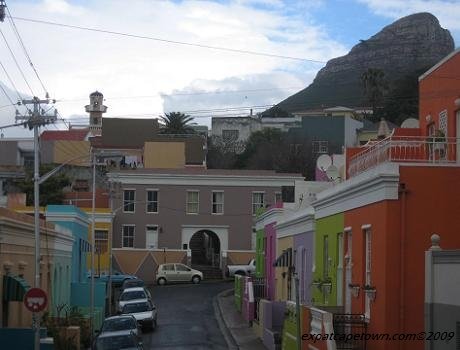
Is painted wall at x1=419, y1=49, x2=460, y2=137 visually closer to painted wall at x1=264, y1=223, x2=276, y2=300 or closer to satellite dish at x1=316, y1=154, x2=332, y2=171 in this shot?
satellite dish at x1=316, y1=154, x2=332, y2=171

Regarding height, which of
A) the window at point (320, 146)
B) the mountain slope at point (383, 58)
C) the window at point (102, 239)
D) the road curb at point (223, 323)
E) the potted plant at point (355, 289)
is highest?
the mountain slope at point (383, 58)

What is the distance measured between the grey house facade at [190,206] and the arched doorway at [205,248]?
2123 millimetres

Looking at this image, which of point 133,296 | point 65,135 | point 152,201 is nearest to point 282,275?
point 133,296

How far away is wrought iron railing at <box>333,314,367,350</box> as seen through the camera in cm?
2052

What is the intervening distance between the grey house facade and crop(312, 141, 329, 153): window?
19.6m

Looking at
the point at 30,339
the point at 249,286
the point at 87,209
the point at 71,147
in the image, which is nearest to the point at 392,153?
the point at 30,339

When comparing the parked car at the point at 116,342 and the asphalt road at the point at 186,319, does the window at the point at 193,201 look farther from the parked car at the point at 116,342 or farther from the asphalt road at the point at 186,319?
the parked car at the point at 116,342

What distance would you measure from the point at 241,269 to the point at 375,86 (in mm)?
55420

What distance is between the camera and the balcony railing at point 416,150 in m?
20.5

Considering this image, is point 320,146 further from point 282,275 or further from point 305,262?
point 305,262

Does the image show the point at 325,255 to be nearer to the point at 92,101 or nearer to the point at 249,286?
the point at 249,286

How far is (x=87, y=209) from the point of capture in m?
65.2

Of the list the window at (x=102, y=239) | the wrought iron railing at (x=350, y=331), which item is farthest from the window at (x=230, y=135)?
the wrought iron railing at (x=350, y=331)

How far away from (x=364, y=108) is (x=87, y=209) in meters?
64.3
